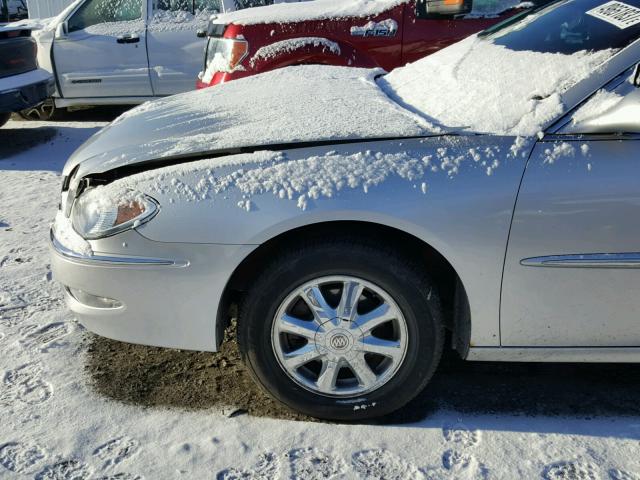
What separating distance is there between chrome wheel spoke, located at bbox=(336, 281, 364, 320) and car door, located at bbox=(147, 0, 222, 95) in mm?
5962

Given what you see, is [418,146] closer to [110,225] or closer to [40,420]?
[110,225]

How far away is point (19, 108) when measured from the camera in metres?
7.04

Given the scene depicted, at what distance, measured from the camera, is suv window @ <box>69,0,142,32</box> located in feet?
26.5

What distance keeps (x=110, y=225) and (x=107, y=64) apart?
19.8 feet

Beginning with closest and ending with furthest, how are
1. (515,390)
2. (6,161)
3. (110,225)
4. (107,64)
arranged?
1. (110,225)
2. (515,390)
3. (6,161)
4. (107,64)

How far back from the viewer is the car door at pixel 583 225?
241 centimetres

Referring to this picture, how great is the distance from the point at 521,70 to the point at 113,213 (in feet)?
5.92

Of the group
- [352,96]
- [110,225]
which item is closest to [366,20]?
[352,96]

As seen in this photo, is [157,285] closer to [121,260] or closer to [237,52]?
[121,260]

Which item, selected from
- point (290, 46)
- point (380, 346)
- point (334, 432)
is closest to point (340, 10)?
point (290, 46)

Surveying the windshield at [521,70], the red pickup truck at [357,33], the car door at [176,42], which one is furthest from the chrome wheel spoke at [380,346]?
the car door at [176,42]

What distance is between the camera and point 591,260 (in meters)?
2.45

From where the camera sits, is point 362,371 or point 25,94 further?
point 25,94

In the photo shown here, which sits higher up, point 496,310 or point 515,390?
point 496,310
